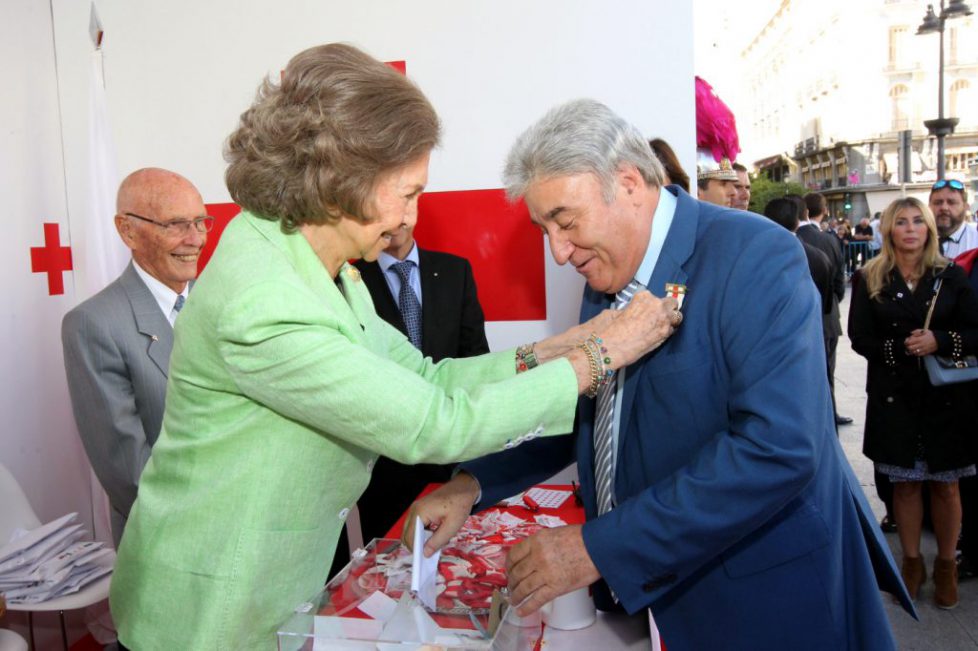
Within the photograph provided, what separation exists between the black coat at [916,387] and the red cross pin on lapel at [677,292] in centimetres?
288

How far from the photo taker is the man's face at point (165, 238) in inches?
107

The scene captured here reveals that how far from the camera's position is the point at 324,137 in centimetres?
120

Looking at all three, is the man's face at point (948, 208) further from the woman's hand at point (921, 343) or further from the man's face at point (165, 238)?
the man's face at point (165, 238)

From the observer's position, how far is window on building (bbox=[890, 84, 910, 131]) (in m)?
40.4

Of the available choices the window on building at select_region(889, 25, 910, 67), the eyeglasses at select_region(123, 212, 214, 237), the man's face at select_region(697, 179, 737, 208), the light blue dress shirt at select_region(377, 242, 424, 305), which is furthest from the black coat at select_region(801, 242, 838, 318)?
the window on building at select_region(889, 25, 910, 67)

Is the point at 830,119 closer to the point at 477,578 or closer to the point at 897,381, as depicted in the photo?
the point at 897,381

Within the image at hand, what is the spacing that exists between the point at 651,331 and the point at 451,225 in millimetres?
1955

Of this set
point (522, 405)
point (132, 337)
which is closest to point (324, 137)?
point (522, 405)

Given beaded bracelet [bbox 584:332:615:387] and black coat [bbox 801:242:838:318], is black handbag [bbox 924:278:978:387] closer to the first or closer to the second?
black coat [bbox 801:242:838:318]

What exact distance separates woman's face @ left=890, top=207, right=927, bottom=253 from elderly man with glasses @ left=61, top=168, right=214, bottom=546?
10.8ft

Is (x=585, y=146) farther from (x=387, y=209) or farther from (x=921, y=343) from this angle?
(x=921, y=343)

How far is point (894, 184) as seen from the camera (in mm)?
38188

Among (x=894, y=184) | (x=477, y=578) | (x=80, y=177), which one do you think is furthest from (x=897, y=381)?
(x=894, y=184)

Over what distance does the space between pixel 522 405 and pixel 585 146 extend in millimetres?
519
